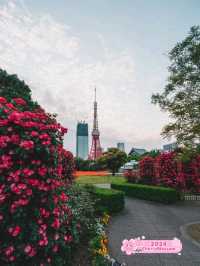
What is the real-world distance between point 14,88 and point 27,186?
14.1 m

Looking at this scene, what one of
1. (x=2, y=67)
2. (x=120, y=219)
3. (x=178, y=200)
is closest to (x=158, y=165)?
(x=178, y=200)

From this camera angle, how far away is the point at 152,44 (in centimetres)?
945

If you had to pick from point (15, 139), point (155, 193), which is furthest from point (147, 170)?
point (15, 139)

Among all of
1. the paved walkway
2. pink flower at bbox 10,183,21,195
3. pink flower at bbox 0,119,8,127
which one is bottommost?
the paved walkway

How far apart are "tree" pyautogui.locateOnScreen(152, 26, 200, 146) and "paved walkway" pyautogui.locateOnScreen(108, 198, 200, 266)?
11.8ft

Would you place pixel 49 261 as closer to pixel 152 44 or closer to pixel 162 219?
pixel 162 219

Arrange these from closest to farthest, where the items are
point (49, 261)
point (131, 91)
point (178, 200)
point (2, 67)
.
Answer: point (49, 261)
point (131, 91)
point (178, 200)
point (2, 67)

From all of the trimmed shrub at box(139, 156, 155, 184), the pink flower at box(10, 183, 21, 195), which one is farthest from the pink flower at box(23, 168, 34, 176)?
the trimmed shrub at box(139, 156, 155, 184)

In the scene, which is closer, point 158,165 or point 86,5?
point 86,5

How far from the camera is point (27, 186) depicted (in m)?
3.15

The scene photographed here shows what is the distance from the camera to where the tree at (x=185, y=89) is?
9422 mm

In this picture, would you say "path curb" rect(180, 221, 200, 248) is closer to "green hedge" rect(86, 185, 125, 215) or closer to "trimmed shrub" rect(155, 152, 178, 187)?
"green hedge" rect(86, 185, 125, 215)

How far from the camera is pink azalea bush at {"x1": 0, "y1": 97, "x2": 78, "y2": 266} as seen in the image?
10.4 ft

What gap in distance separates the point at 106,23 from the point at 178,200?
38.0ft
